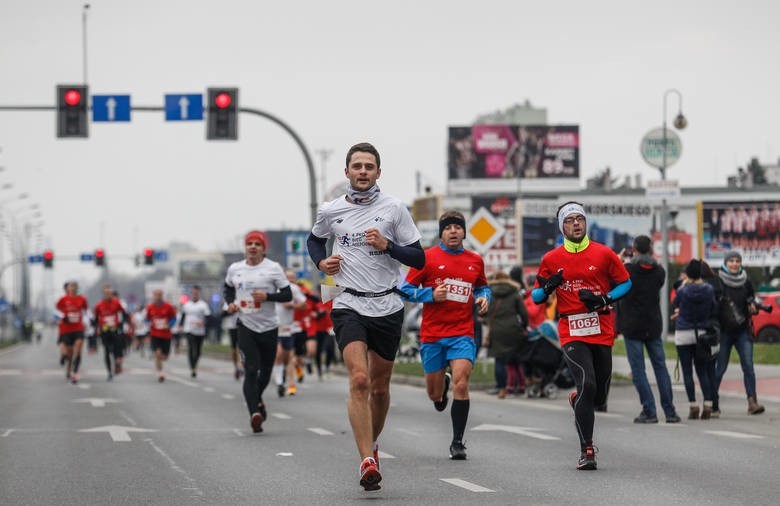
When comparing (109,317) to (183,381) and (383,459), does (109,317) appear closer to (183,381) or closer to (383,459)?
(183,381)

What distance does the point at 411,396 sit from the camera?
68.0 feet

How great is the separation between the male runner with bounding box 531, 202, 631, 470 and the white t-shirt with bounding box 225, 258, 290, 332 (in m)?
4.59

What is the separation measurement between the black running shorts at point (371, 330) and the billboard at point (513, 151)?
285 ft

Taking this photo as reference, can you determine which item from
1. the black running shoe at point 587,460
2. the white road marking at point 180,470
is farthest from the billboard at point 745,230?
the black running shoe at point 587,460

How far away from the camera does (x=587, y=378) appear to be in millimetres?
10570

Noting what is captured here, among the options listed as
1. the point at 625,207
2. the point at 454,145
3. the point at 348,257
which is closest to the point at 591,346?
the point at 348,257

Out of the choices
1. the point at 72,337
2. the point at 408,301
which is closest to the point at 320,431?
the point at 408,301

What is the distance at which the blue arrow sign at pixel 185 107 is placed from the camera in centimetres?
2703

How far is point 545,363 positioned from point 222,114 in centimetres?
956

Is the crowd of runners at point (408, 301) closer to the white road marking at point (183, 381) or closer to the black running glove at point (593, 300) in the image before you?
the black running glove at point (593, 300)

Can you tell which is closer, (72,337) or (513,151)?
(72,337)

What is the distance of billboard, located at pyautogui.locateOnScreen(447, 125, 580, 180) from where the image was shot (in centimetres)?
9656

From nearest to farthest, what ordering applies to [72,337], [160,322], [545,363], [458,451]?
[458,451], [545,363], [72,337], [160,322]

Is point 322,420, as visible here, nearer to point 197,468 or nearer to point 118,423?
point 118,423
